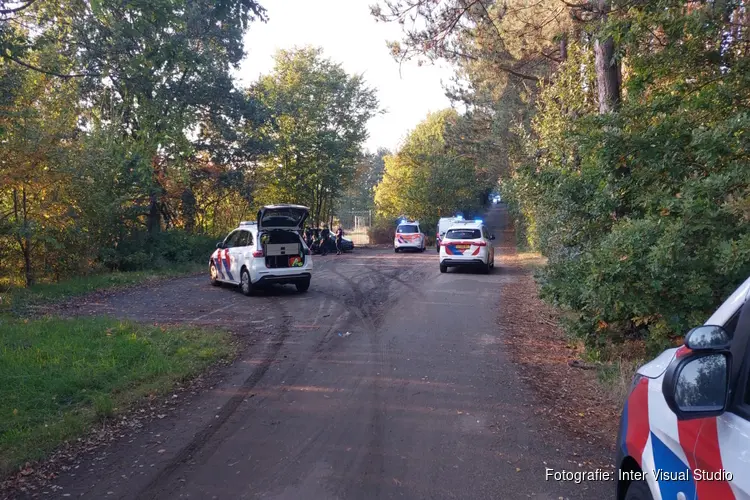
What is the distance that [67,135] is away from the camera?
51.7ft

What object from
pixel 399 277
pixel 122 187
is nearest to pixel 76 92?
pixel 122 187

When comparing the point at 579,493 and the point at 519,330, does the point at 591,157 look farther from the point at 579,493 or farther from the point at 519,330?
the point at 579,493

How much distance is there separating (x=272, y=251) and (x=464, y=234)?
770 cm

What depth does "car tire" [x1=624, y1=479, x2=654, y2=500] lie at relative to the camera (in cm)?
246

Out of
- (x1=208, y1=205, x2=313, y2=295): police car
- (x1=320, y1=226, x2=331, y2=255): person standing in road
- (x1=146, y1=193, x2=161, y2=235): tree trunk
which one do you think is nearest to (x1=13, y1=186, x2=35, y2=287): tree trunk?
(x1=208, y1=205, x2=313, y2=295): police car

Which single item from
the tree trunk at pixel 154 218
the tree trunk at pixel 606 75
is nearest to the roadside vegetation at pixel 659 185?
the tree trunk at pixel 606 75

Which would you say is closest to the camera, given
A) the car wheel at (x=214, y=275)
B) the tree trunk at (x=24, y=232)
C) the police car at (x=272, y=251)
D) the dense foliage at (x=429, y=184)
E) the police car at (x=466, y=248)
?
the police car at (x=272, y=251)

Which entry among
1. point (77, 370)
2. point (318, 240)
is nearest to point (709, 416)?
point (77, 370)

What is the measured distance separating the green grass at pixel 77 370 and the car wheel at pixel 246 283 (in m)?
4.24

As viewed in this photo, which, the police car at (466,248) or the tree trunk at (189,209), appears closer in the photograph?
the police car at (466,248)

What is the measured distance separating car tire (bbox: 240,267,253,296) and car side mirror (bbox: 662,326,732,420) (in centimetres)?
1255

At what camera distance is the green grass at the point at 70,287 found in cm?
1261

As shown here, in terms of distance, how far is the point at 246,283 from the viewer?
14.1 m

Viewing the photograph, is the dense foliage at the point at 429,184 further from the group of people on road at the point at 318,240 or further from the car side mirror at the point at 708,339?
the car side mirror at the point at 708,339
